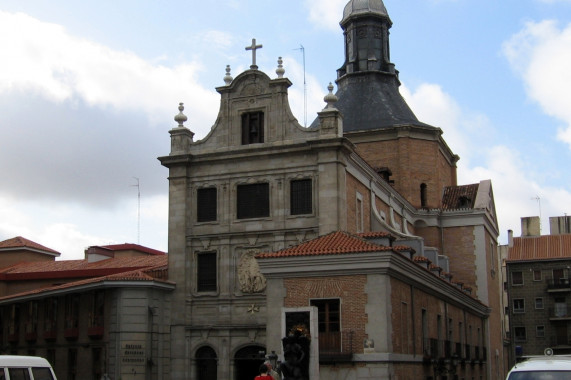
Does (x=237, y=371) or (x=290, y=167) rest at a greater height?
(x=290, y=167)

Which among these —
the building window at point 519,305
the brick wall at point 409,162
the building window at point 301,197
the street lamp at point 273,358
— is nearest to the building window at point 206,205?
the building window at point 301,197

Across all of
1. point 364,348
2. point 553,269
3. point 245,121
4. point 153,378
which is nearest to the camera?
point 364,348

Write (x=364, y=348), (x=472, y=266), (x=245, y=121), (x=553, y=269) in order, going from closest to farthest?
1. (x=364, y=348)
2. (x=245, y=121)
3. (x=472, y=266)
4. (x=553, y=269)

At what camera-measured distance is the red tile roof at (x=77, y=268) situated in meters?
48.0

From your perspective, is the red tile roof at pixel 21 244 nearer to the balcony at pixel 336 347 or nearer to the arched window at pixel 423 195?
the arched window at pixel 423 195

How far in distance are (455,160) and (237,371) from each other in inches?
1197

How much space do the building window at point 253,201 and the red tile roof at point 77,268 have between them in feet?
28.1

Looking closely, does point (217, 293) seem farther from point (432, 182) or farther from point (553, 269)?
point (553, 269)

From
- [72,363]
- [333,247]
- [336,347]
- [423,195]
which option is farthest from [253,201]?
[423,195]

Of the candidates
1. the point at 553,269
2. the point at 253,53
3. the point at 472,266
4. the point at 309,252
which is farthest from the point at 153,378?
the point at 553,269

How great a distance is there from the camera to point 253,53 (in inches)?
1625

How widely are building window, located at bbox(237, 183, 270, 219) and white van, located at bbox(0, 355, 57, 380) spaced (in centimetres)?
2044

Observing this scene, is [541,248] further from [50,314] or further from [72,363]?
[72,363]

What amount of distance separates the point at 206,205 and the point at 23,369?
22143 millimetres
